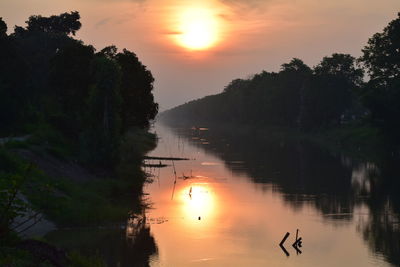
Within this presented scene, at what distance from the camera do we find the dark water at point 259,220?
138 feet

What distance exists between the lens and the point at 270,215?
57.5m

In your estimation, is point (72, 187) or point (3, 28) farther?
point (3, 28)

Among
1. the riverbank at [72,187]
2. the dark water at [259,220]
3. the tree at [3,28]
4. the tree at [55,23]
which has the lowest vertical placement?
the dark water at [259,220]

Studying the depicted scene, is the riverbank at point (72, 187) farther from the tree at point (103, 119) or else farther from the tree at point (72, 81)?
the tree at point (72, 81)

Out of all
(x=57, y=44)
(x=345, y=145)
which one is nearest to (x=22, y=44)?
(x=57, y=44)

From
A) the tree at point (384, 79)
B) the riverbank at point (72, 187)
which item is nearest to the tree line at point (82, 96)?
the riverbank at point (72, 187)

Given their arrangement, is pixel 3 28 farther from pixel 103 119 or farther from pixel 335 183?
pixel 335 183

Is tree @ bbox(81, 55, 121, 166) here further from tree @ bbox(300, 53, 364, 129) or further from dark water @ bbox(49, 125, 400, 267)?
tree @ bbox(300, 53, 364, 129)

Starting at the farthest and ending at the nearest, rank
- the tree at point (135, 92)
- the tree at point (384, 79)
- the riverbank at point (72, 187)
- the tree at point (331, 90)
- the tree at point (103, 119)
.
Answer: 1. the tree at point (331, 90)
2. the tree at point (384, 79)
3. the tree at point (135, 92)
4. the tree at point (103, 119)
5. the riverbank at point (72, 187)

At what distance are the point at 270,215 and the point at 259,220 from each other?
282cm

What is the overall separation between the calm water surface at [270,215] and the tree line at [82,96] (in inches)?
358

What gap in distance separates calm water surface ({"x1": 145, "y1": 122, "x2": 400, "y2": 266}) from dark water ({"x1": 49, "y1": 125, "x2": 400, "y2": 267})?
3.3 inches

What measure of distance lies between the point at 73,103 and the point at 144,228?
41.5 meters

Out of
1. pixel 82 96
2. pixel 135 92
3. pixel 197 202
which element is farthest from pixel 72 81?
pixel 197 202
